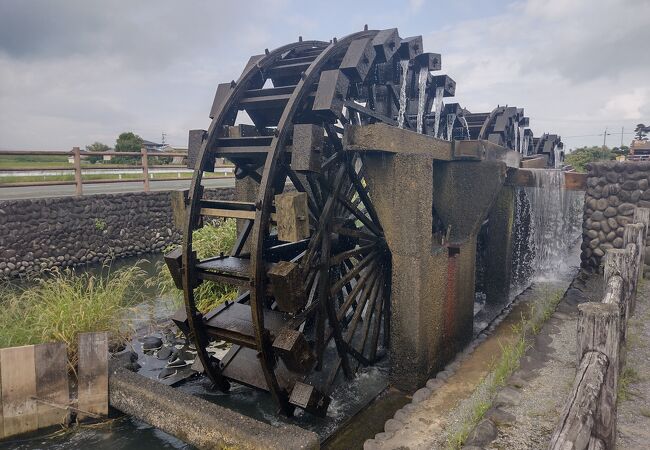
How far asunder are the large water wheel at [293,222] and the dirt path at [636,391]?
7.06 ft

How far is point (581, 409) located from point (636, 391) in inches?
73.5

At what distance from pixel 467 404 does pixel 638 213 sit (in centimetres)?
412

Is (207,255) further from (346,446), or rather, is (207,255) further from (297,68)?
(346,446)

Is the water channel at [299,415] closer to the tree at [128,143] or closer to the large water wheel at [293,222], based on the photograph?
the large water wheel at [293,222]

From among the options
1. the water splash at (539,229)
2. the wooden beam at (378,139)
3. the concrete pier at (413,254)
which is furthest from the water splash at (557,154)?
the wooden beam at (378,139)

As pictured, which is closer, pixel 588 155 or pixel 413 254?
pixel 413 254

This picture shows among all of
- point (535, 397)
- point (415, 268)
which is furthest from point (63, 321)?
point (535, 397)

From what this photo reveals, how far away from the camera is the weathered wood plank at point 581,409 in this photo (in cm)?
168

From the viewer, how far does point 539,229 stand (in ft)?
28.5

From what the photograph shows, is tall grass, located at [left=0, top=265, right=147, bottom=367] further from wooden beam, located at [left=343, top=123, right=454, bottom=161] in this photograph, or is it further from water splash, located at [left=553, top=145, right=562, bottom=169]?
water splash, located at [left=553, top=145, right=562, bottom=169]

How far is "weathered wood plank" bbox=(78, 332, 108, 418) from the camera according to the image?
11.9ft

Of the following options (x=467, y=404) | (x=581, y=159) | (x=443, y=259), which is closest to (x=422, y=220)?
(x=443, y=259)

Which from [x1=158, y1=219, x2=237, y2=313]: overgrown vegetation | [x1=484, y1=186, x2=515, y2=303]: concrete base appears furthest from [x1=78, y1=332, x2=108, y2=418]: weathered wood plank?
[x1=484, y1=186, x2=515, y2=303]: concrete base

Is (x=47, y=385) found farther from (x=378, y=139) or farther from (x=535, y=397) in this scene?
(x=535, y=397)
